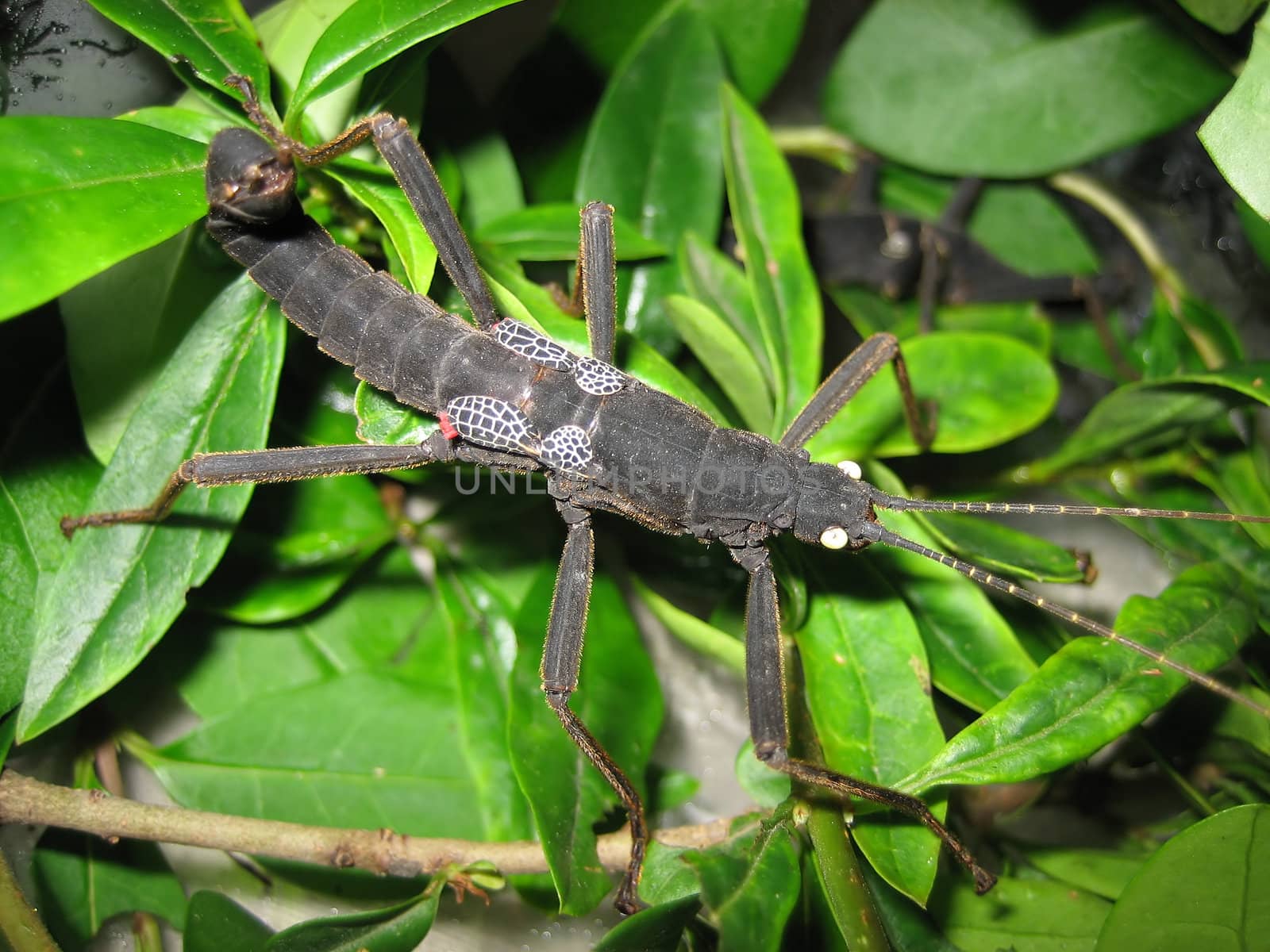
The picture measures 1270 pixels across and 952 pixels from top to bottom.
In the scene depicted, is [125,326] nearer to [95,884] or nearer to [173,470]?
[173,470]

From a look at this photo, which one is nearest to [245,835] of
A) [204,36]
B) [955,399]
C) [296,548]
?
[296,548]

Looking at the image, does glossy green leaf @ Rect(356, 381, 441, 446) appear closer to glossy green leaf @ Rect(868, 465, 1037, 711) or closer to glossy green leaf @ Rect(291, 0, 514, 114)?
glossy green leaf @ Rect(291, 0, 514, 114)

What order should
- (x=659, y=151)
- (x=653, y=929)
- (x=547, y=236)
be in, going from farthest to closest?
(x=659, y=151), (x=547, y=236), (x=653, y=929)

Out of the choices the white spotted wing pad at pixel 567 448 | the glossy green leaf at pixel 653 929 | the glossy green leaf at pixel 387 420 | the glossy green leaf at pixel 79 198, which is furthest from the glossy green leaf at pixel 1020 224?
the glossy green leaf at pixel 653 929

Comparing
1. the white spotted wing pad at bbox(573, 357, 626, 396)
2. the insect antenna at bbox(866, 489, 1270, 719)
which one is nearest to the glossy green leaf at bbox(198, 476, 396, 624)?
the white spotted wing pad at bbox(573, 357, 626, 396)

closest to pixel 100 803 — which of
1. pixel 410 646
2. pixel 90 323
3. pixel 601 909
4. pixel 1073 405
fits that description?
pixel 410 646

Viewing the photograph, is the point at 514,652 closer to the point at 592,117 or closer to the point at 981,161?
the point at 592,117
